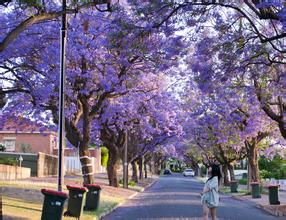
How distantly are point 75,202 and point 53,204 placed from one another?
314cm

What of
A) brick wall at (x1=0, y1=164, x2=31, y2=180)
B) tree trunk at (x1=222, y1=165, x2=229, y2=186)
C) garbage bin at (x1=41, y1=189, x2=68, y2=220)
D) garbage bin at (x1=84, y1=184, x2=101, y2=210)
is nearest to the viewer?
garbage bin at (x1=41, y1=189, x2=68, y2=220)

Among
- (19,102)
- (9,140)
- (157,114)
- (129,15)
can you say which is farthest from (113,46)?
(9,140)

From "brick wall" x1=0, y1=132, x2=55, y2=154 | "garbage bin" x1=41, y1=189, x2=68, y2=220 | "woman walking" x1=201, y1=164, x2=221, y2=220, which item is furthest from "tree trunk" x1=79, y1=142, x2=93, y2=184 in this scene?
"brick wall" x1=0, y1=132, x2=55, y2=154

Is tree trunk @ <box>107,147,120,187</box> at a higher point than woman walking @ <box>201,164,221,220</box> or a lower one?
higher

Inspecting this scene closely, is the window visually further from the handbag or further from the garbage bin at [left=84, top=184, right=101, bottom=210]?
the handbag

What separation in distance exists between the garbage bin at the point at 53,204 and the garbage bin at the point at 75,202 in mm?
2964

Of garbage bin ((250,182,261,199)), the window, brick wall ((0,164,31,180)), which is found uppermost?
the window

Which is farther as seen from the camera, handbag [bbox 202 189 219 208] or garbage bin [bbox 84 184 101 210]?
garbage bin [bbox 84 184 101 210]

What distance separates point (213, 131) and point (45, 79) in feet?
73.3

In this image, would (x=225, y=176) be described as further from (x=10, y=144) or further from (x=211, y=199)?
(x=211, y=199)

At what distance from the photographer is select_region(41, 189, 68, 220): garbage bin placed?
12.9 m

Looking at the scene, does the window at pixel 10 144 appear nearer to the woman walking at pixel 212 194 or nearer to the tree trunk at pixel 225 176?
the tree trunk at pixel 225 176

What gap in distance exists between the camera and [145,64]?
23984 mm

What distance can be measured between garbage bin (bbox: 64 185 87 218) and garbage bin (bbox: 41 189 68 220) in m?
2.96
